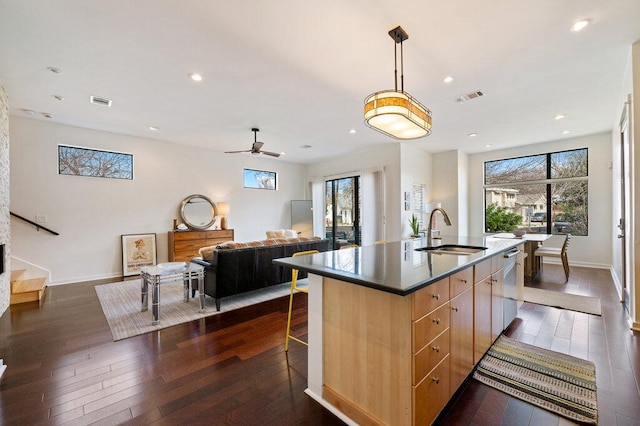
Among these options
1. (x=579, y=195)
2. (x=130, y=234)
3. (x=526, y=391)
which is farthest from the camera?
(x=579, y=195)

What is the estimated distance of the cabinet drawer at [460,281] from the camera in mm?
1717

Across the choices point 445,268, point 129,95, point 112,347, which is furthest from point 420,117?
point 129,95

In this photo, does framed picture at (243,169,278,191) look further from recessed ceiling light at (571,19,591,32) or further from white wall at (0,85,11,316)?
recessed ceiling light at (571,19,591,32)

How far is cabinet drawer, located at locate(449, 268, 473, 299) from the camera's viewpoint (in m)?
1.72

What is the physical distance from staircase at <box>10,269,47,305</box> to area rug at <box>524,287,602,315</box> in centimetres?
695

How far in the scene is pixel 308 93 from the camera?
368 centimetres

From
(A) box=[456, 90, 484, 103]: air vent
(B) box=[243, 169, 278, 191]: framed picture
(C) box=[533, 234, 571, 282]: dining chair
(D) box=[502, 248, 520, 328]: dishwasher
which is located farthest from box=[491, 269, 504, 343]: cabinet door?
(B) box=[243, 169, 278, 191]: framed picture

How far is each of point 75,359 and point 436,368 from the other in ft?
9.59

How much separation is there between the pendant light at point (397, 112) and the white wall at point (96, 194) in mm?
5400

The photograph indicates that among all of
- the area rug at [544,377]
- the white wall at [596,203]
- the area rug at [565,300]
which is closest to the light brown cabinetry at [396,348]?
the area rug at [544,377]

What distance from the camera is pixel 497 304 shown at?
250 cm

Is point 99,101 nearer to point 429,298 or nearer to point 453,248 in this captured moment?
point 429,298

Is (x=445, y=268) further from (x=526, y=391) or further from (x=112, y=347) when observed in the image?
(x=112, y=347)

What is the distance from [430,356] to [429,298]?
321mm
